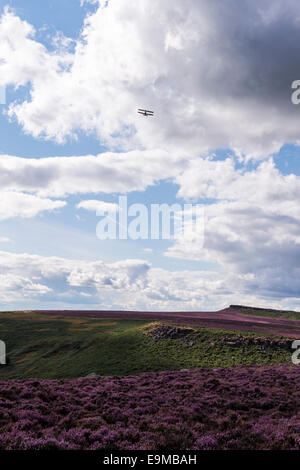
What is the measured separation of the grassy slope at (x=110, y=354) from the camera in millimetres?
40469

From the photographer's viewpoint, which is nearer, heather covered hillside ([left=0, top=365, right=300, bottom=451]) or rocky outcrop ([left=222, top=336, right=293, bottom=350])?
heather covered hillside ([left=0, top=365, right=300, bottom=451])

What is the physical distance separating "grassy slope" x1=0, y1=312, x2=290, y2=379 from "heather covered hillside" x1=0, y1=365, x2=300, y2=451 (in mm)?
12379

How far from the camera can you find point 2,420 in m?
15.8

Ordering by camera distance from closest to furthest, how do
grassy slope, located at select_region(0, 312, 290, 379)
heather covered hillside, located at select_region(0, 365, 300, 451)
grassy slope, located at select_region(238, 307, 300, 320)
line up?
heather covered hillside, located at select_region(0, 365, 300, 451)
grassy slope, located at select_region(0, 312, 290, 379)
grassy slope, located at select_region(238, 307, 300, 320)

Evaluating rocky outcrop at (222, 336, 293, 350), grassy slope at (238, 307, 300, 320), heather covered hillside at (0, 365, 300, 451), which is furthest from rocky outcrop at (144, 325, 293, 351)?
grassy slope at (238, 307, 300, 320)

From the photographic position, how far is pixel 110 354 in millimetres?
46625

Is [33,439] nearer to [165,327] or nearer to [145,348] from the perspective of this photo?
[145,348]

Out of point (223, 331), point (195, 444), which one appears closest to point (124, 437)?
point (195, 444)

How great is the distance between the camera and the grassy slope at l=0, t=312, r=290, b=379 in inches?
1593

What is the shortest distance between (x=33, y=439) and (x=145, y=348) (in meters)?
35.3

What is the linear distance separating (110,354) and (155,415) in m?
30.3

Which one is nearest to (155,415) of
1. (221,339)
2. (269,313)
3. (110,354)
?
(110,354)

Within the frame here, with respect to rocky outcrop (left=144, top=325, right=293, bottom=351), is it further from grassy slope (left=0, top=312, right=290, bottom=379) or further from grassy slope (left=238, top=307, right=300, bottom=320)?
grassy slope (left=238, top=307, right=300, bottom=320)
